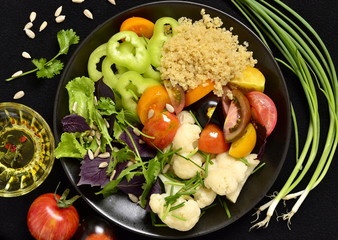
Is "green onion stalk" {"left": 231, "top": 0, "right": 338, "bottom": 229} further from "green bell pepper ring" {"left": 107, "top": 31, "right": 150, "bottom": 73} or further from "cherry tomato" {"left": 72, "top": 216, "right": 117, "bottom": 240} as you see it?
"cherry tomato" {"left": 72, "top": 216, "right": 117, "bottom": 240}

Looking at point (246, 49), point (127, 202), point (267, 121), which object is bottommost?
point (127, 202)

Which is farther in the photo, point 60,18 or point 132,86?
point 60,18

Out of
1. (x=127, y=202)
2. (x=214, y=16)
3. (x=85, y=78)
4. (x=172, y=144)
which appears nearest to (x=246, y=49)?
(x=214, y=16)

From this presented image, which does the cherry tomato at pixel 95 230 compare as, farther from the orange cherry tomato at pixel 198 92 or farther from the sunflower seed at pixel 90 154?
the orange cherry tomato at pixel 198 92

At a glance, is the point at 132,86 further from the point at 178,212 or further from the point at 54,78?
the point at 178,212

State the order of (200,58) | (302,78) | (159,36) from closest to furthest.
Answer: (200,58)
(159,36)
(302,78)

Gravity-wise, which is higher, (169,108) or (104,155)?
(169,108)

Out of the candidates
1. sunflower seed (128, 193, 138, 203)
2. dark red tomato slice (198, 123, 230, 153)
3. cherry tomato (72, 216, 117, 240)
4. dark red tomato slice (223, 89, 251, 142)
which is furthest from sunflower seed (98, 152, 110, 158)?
dark red tomato slice (223, 89, 251, 142)

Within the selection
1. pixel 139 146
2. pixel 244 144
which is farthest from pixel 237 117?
pixel 139 146

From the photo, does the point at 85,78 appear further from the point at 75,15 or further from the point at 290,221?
the point at 290,221
